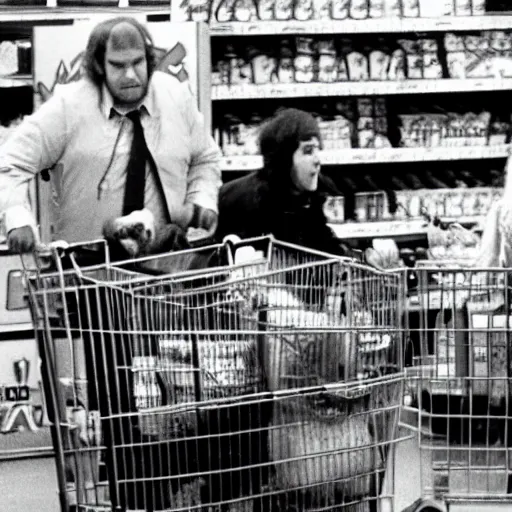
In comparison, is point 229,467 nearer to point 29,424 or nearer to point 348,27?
point 29,424

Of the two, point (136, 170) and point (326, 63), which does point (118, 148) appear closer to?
point (136, 170)

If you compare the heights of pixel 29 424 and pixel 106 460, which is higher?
pixel 106 460

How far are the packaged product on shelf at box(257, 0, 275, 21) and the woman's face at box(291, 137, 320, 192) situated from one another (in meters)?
1.02

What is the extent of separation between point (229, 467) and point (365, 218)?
2.96 m

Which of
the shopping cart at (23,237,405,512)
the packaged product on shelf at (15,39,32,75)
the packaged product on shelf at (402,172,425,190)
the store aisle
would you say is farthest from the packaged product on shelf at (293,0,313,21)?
the shopping cart at (23,237,405,512)

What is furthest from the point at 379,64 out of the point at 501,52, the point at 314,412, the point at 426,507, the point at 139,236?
the point at 314,412

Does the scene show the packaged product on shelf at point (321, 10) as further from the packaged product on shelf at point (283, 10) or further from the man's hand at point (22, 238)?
the man's hand at point (22, 238)

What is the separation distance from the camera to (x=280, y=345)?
2.91 meters

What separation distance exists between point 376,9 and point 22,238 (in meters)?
2.11

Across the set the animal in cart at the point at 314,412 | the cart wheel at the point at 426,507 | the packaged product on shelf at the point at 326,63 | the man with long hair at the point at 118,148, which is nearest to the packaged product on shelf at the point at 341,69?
the packaged product on shelf at the point at 326,63

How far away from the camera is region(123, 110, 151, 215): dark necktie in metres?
4.53

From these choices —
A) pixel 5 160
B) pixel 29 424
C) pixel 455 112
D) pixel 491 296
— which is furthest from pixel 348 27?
pixel 491 296

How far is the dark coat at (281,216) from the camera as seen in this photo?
14.3 feet

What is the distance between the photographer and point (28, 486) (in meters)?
4.86
